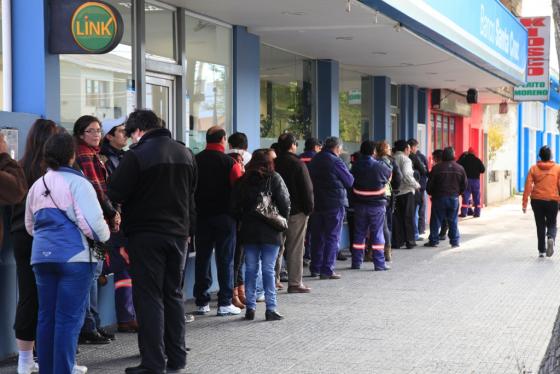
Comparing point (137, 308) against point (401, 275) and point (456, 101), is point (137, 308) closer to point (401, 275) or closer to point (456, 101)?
point (401, 275)

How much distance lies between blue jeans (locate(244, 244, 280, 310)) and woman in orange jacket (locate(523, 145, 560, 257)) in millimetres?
7189

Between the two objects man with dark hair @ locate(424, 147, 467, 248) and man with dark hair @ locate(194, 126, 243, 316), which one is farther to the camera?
man with dark hair @ locate(424, 147, 467, 248)

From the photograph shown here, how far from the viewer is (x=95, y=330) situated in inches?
315

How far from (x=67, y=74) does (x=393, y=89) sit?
1372 cm

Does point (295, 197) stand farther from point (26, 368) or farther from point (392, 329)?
point (26, 368)

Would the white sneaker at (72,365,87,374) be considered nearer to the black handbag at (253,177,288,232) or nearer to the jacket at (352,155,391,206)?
the black handbag at (253,177,288,232)

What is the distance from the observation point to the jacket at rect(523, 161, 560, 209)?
48.8ft

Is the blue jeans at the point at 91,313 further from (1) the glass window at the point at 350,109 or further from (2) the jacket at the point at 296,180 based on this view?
(1) the glass window at the point at 350,109

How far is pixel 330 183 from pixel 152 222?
18.4 ft

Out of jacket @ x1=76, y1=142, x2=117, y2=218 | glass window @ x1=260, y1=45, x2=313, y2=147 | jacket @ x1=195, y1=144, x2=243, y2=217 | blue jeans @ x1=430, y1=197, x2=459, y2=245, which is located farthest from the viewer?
blue jeans @ x1=430, y1=197, x2=459, y2=245

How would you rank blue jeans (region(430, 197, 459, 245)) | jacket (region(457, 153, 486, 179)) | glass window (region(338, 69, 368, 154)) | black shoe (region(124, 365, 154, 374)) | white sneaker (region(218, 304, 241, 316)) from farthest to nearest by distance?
jacket (region(457, 153, 486, 179))
glass window (region(338, 69, 368, 154))
blue jeans (region(430, 197, 459, 245))
white sneaker (region(218, 304, 241, 316))
black shoe (region(124, 365, 154, 374))

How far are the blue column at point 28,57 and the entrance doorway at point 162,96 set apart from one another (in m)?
3.00

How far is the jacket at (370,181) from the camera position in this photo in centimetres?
1295

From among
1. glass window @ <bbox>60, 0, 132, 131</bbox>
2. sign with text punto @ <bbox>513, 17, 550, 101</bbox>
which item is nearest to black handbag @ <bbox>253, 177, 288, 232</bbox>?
glass window @ <bbox>60, 0, 132, 131</bbox>
